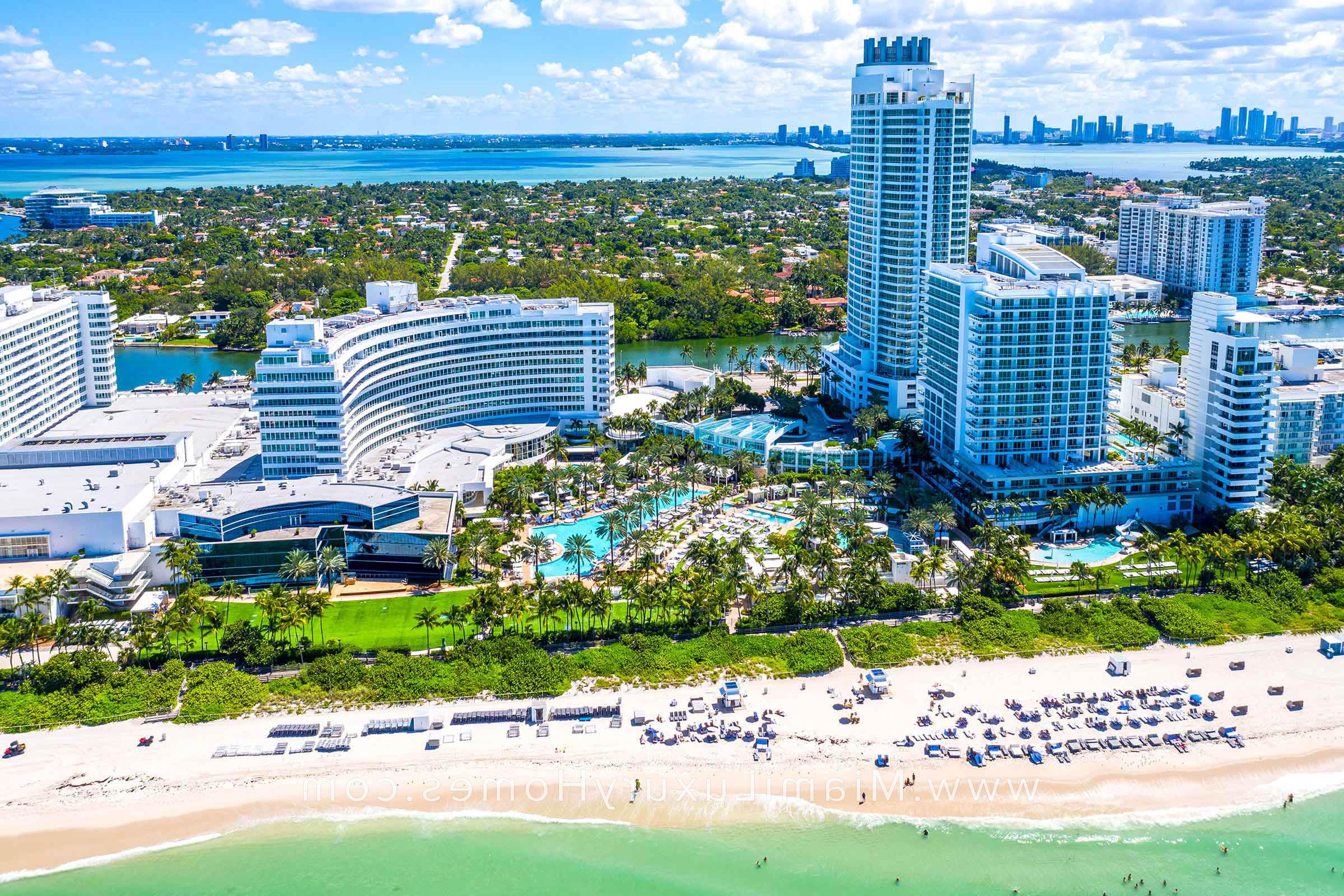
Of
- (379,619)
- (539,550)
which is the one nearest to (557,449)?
(539,550)

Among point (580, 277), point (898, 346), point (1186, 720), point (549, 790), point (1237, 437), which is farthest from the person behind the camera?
point (580, 277)

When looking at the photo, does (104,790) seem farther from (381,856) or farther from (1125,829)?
(1125,829)

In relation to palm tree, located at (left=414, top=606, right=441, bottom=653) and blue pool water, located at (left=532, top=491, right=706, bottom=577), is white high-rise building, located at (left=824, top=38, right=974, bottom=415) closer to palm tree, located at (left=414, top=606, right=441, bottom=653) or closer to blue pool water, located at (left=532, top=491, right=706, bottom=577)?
blue pool water, located at (left=532, top=491, right=706, bottom=577)

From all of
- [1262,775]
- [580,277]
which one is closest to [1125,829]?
[1262,775]

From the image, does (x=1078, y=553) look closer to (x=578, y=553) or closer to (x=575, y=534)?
(x=578, y=553)

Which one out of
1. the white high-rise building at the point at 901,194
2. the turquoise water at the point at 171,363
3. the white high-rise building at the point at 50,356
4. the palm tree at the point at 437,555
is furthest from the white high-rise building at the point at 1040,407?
the turquoise water at the point at 171,363

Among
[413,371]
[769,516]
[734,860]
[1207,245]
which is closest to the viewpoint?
[734,860]
